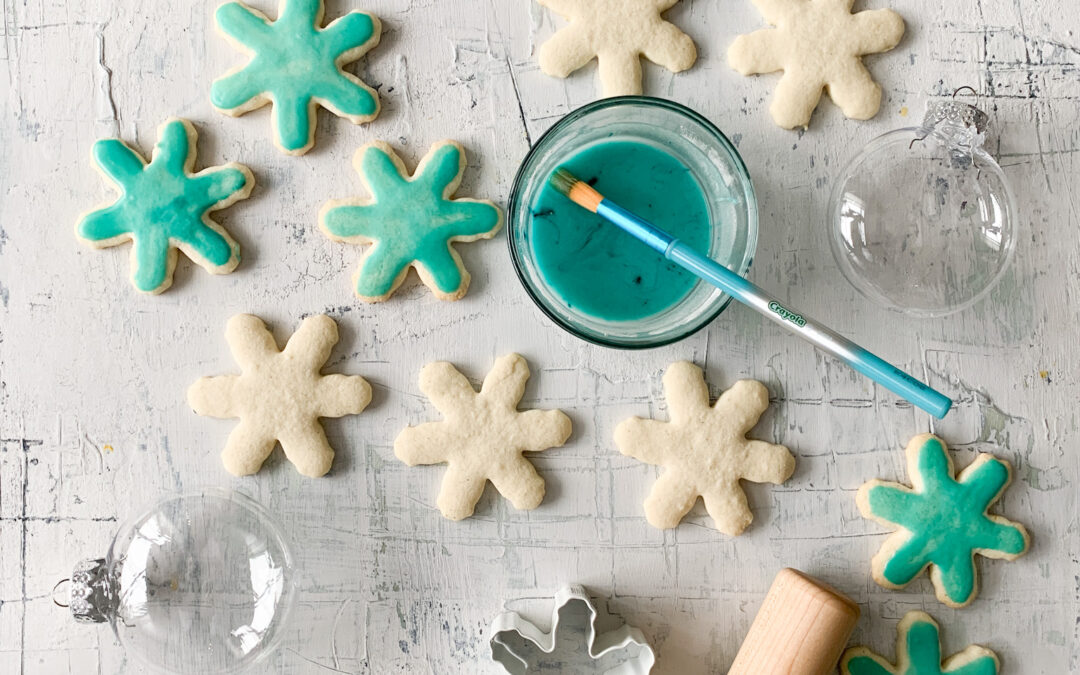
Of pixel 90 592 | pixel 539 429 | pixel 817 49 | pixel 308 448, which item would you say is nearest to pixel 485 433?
pixel 539 429

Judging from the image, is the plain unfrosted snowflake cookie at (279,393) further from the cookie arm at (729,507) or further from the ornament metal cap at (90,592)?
the cookie arm at (729,507)

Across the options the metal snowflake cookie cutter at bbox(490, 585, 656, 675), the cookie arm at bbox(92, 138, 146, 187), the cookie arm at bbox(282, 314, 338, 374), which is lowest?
the metal snowflake cookie cutter at bbox(490, 585, 656, 675)

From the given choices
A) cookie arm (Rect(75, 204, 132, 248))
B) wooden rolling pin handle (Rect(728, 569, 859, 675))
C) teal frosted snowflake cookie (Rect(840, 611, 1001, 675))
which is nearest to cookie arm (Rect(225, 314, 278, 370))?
cookie arm (Rect(75, 204, 132, 248))

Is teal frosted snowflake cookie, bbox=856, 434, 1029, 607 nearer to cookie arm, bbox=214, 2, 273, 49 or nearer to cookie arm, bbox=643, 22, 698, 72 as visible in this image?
cookie arm, bbox=643, 22, 698, 72

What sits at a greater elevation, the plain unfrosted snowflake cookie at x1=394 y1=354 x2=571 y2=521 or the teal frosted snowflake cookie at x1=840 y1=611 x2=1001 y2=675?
the plain unfrosted snowflake cookie at x1=394 y1=354 x2=571 y2=521

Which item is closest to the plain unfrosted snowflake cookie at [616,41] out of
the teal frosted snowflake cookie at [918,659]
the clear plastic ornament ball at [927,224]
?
the clear plastic ornament ball at [927,224]
